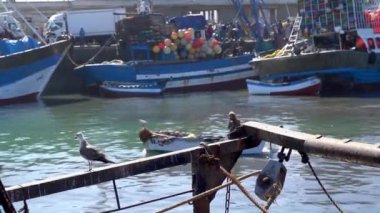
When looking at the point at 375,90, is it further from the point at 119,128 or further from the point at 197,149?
the point at 197,149

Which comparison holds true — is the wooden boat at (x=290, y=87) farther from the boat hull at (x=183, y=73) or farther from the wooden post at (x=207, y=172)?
the wooden post at (x=207, y=172)

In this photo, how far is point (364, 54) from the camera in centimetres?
3434

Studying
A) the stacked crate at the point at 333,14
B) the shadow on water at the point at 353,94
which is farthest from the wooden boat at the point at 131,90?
the shadow on water at the point at 353,94

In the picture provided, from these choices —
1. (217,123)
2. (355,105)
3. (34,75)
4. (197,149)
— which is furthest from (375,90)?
(197,149)

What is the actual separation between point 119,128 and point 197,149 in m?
19.6

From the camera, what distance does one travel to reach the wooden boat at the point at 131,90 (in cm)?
3800

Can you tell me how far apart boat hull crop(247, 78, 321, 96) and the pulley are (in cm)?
2896

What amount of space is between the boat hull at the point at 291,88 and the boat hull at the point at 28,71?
9.03 meters

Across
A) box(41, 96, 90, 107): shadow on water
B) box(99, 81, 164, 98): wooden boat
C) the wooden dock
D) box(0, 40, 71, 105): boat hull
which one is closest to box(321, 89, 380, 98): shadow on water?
box(99, 81, 164, 98): wooden boat

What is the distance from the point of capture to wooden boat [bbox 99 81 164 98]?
38.0m

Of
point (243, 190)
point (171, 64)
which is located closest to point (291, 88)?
point (171, 64)

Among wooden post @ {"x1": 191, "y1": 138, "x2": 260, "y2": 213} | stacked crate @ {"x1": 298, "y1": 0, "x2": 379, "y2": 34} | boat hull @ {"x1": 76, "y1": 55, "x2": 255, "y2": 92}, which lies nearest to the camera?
wooden post @ {"x1": 191, "y1": 138, "x2": 260, "y2": 213}

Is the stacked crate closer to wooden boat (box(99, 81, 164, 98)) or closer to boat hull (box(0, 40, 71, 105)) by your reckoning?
wooden boat (box(99, 81, 164, 98))

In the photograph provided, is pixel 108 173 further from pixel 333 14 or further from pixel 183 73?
pixel 183 73
